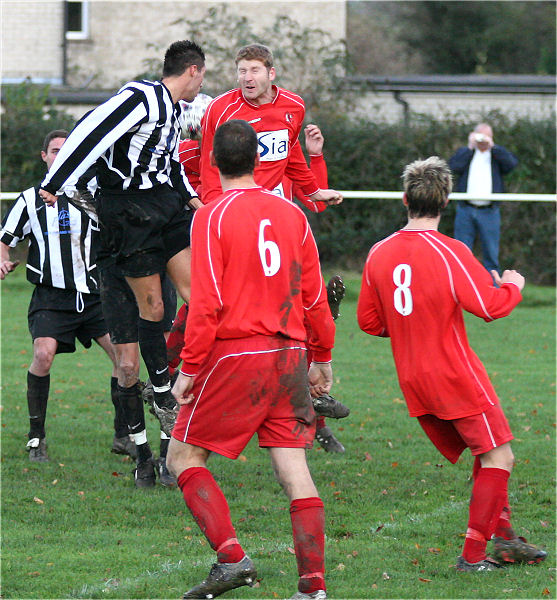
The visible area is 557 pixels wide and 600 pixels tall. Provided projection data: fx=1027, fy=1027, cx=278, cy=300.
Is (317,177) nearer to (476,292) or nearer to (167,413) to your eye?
(167,413)

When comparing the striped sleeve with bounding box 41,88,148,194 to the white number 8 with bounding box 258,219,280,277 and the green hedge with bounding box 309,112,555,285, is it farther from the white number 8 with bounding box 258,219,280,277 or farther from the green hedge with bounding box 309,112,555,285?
the green hedge with bounding box 309,112,555,285

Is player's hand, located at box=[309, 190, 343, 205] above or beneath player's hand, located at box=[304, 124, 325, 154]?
beneath

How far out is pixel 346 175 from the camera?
19.5 metres

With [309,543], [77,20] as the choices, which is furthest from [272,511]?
[77,20]

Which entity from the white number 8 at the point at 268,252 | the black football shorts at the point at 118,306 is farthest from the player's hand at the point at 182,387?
the black football shorts at the point at 118,306

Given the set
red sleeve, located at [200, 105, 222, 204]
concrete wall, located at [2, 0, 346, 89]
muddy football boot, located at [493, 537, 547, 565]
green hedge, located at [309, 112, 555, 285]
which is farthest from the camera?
concrete wall, located at [2, 0, 346, 89]

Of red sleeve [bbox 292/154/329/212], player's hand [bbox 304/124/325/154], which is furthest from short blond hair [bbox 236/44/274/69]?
red sleeve [bbox 292/154/329/212]

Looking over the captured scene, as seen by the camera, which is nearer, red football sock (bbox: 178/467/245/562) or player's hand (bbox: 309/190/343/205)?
red football sock (bbox: 178/467/245/562)

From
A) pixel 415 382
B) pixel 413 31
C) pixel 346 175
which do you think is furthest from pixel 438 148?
pixel 413 31

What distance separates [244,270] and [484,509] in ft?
5.93

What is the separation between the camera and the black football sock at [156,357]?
6707mm

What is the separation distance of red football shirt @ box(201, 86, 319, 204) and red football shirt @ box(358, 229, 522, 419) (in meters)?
1.93

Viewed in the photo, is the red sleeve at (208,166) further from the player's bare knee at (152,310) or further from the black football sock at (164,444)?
the black football sock at (164,444)

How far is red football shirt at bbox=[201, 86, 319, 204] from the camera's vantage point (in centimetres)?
695
